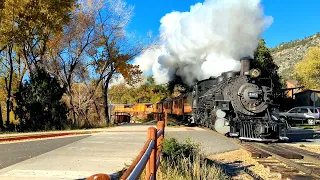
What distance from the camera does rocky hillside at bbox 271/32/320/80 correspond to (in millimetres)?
124875

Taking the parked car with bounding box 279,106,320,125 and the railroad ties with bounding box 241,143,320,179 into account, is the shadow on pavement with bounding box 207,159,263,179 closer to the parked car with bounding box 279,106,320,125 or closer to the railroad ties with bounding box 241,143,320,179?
the railroad ties with bounding box 241,143,320,179

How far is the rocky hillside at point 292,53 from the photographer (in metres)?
125

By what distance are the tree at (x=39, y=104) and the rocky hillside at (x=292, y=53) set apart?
10693 cm

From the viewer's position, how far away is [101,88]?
92.2 ft

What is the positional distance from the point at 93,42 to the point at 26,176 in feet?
63.2

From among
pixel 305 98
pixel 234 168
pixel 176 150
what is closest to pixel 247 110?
pixel 234 168

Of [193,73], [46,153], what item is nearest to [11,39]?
[46,153]

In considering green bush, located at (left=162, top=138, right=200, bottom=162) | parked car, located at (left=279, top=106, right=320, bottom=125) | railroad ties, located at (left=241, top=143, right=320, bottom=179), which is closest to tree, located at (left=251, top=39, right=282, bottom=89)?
parked car, located at (left=279, top=106, right=320, bottom=125)

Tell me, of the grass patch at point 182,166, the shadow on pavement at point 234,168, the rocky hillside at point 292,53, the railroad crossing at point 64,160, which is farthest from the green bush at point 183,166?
the rocky hillside at point 292,53

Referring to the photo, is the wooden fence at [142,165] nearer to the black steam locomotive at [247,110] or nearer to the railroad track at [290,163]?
the railroad track at [290,163]

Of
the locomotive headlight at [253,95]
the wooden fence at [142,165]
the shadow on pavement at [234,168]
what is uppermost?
the locomotive headlight at [253,95]

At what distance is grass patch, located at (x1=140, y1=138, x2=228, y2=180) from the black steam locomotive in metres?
5.08

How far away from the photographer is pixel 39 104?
19516 mm

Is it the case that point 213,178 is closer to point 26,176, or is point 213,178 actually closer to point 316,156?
point 26,176
